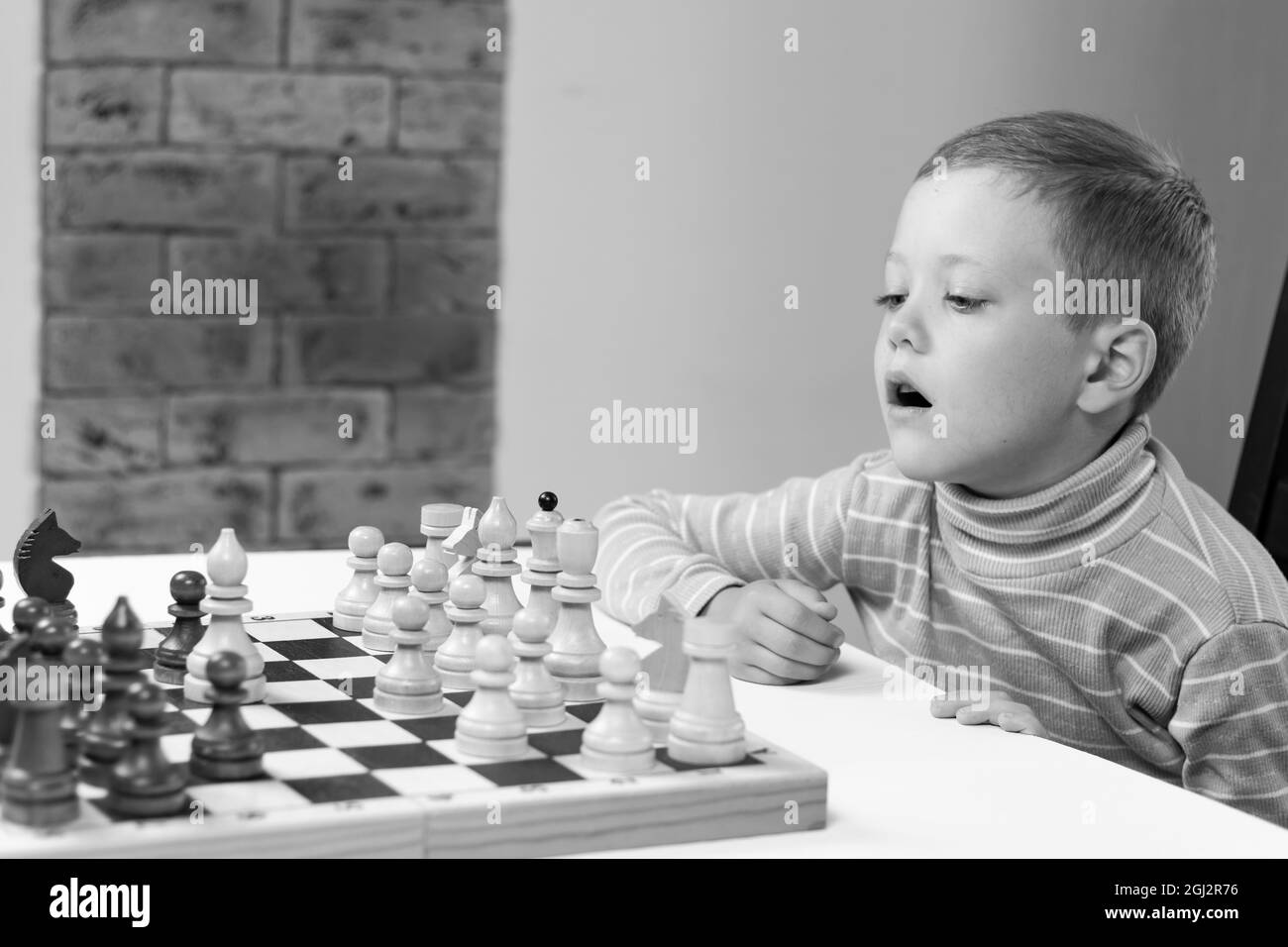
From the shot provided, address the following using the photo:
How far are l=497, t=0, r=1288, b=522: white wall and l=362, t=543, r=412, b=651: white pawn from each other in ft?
5.17

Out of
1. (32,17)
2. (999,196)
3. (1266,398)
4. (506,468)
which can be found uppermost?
(32,17)

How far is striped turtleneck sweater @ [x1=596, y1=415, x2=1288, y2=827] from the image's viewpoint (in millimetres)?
1266

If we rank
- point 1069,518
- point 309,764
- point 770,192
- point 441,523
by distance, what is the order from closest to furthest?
point 309,764
point 441,523
point 1069,518
point 770,192

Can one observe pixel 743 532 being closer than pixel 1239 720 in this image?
No

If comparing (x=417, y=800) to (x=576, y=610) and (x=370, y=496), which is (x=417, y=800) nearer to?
(x=576, y=610)

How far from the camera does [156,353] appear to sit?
255cm

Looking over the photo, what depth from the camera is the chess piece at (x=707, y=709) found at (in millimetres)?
875

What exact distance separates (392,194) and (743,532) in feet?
4.22

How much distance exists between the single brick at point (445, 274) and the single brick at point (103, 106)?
0.46m

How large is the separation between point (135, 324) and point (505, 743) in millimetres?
1879

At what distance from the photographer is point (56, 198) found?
2459mm

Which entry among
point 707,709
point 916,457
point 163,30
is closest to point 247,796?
point 707,709

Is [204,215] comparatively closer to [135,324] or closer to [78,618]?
[135,324]

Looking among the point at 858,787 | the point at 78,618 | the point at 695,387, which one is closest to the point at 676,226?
the point at 695,387
